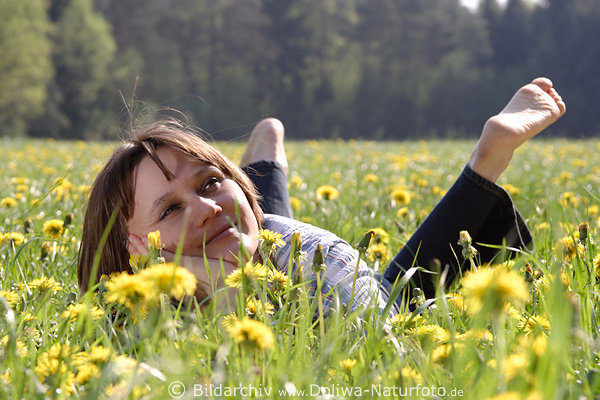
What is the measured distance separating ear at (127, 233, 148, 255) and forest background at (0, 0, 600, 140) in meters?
25.6

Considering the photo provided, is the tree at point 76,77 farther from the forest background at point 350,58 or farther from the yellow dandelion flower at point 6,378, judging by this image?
the yellow dandelion flower at point 6,378

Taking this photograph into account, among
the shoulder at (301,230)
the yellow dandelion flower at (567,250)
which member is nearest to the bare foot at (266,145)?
the shoulder at (301,230)

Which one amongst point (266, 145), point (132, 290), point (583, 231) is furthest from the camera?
point (266, 145)

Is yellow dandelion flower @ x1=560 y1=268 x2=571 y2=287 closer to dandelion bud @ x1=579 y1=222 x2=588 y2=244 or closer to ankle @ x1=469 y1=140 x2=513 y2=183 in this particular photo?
dandelion bud @ x1=579 y1=222 x2=588 y2=244

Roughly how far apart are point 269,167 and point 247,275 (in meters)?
1.68

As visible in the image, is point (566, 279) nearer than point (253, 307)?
No

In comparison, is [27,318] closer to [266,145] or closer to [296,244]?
[296,244]

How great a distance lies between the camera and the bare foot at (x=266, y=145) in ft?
9.02

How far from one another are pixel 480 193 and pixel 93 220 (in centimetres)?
116

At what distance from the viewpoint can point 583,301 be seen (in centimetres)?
98

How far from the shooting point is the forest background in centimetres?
2827

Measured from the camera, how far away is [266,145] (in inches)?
110

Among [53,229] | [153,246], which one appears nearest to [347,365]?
[153,246]

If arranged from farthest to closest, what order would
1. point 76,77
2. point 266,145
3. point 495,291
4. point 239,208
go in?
point 76,77 → point 266,145 → point 239,208 → point 495,291
